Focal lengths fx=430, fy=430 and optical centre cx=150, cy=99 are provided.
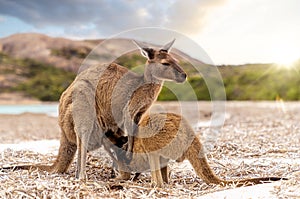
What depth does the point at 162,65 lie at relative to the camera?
344 cm

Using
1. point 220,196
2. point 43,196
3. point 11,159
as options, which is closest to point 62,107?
point 43,196

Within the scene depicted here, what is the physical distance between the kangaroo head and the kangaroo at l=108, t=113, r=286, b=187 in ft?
1.31

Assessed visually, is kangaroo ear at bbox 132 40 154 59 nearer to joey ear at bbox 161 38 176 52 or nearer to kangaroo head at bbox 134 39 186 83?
kangaroo head at bbox 134 39 186 83

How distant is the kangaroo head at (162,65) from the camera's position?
3416 mm

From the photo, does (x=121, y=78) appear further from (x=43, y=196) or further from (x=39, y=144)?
(x=39, y=144)

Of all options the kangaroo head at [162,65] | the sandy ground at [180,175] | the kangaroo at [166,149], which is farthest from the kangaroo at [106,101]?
the sandy ground at [180,175]

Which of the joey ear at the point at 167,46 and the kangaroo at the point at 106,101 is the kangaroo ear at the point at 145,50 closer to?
the kangaroo at the point at 106,101

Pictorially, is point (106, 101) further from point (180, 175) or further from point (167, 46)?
point (180, 175)

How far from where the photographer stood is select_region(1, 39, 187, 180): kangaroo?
11.5 ft

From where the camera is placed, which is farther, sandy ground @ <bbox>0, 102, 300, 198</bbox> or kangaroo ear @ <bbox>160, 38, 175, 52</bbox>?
kangaroo ear @ <bbox>160, 38, 175, 52</bbox>

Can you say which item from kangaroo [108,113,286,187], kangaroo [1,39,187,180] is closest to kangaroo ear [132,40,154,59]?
kangaroo [1,39,187,180]

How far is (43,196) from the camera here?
10.2 feet

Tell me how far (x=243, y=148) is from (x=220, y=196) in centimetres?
280

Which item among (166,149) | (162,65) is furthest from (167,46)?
(166,149)
